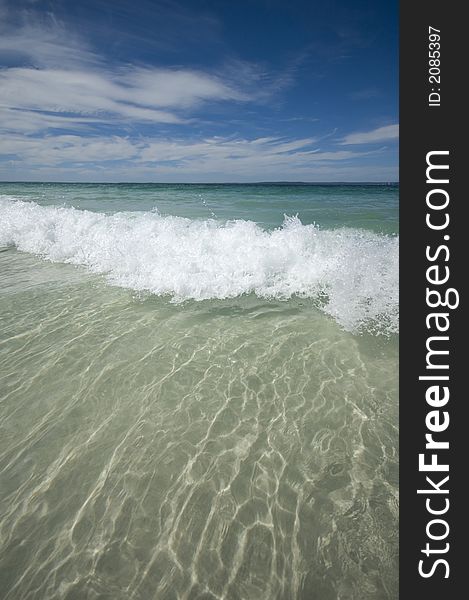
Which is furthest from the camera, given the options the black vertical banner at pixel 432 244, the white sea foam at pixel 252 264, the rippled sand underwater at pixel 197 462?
the white sea foam at pixel 252 264

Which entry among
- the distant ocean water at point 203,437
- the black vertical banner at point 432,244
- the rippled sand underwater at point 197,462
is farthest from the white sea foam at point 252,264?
the black vertical banner at point 432,244

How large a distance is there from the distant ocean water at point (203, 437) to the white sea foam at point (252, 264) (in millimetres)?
79

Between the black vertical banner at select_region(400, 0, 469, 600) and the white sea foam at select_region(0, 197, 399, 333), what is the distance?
3.59 meters

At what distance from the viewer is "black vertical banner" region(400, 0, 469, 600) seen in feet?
7.82

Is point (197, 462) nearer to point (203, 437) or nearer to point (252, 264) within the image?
point (203, 437)

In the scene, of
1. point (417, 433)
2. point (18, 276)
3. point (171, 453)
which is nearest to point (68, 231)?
point (18, 276)

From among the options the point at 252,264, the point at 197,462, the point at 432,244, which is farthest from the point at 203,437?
the point at 252,264

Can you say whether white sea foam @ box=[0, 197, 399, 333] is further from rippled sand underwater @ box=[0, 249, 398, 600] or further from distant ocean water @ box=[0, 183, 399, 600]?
rippled sand underwater @ box=[0, 249, 398, 600]

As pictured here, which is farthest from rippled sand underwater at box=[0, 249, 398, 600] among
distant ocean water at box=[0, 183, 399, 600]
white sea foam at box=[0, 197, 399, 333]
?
white sea foam at box=[0, 197, 399, 333]

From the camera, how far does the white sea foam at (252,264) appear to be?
22.9 feet

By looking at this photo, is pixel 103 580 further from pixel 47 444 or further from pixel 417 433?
pixel 417 433

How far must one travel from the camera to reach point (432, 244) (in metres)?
2.57

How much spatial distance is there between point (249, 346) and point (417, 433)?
3.23m

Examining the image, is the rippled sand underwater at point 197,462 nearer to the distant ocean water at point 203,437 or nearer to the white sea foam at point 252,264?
the distant ocean water at point 203,437
